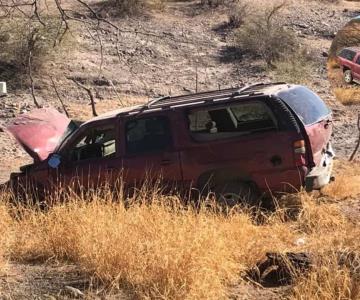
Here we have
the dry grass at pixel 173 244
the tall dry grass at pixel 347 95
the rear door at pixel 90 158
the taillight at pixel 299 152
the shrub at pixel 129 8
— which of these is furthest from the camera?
the shrub at pixel 129 8

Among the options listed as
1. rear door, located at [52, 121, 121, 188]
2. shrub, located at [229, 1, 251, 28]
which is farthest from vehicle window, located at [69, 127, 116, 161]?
shrub, located at [229, 1, 251, 28]

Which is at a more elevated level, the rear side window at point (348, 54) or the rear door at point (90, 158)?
the rear door at point (90, 158)

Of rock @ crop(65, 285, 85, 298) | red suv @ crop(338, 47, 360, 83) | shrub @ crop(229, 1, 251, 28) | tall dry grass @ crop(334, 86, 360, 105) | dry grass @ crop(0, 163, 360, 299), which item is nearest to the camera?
dry grass @ crop(0, 163, 360, 299)

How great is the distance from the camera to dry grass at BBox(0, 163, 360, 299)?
4.27 meters

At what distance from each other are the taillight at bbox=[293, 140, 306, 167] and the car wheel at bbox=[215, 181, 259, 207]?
2.24ft

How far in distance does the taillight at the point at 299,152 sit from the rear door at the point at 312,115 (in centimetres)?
12

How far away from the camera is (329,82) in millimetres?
23141

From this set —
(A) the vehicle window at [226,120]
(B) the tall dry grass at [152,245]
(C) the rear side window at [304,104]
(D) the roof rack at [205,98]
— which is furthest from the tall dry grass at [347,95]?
(B) the tall dry grass at [152,245]

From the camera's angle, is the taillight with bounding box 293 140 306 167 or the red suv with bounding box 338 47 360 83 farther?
the red suv with bounding box 338 47 360 83

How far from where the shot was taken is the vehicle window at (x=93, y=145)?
331 inches

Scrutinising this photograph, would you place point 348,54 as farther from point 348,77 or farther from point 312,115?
point 312,115

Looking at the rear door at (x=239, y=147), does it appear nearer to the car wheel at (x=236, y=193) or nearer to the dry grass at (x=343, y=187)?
the car wheel at (x=236, y=193)

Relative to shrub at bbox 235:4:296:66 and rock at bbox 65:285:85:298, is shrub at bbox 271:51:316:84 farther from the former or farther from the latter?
rock at bbox 65:285:85:298

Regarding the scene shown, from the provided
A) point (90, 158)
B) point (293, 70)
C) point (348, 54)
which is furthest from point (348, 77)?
point (90, 158)
